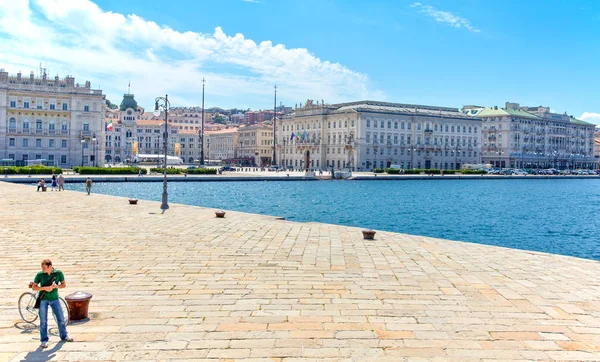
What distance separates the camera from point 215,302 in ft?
35.6

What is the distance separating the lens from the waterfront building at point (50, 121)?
8800cm

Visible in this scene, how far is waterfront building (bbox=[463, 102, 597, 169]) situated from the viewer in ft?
485

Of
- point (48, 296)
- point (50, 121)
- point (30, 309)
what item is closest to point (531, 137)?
point (50, 121)

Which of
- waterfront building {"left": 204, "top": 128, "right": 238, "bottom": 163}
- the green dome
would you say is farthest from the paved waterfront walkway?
the green dome

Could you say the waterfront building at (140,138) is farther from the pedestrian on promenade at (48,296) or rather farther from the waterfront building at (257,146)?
the pedestrian on promenade at (48,296)

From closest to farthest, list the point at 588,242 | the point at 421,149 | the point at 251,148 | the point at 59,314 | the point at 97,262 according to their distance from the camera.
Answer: the point at 59,314
the point at 97,262
the point at 588,242
the point at 421,149
the point at 251,148

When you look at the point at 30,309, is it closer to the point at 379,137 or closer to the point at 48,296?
the point at 48,296

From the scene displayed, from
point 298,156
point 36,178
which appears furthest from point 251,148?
point 36,178

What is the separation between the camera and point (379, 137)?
11956 centimetres

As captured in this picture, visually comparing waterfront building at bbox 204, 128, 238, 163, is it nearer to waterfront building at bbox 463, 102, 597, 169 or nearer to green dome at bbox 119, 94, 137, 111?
green dome at bbox 119, 94, 137, 111

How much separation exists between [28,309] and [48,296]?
0.95m

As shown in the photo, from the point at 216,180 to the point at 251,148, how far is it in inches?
2936

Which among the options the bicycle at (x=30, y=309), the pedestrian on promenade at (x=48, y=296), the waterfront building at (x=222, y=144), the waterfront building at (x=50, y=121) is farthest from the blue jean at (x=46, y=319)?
the waterfront building at (x=222, y=144)

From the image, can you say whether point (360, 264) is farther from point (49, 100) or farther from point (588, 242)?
point (49, 100)
